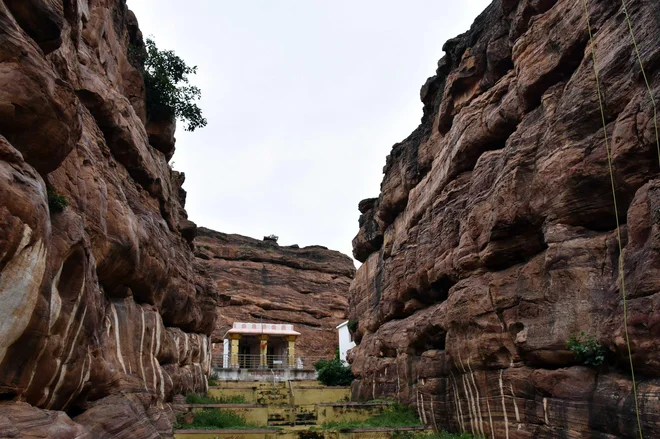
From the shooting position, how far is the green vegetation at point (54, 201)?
746 cm

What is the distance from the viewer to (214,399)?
64.1 ft

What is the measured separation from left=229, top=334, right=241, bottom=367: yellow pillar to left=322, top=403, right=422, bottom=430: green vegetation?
61.3ft

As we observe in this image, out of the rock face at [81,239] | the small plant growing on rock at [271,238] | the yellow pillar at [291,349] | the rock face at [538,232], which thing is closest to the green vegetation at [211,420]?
the rock face at [81,239]

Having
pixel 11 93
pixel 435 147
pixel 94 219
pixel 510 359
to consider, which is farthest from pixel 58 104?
pixel 435 147

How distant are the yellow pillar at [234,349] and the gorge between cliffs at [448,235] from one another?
14910 millimetres

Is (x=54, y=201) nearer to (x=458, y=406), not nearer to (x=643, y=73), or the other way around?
(x=643, y=73)

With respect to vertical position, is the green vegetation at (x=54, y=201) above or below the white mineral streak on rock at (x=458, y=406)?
above

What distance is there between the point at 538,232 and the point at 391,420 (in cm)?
778

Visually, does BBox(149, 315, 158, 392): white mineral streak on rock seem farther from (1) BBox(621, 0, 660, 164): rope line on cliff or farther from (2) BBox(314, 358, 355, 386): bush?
(2) BBox(314, 358, 355, 386): bush

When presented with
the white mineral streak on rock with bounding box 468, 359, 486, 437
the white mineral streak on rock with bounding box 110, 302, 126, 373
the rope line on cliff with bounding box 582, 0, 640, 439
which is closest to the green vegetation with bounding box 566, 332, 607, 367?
the rope line on cliff with bounding box 582, 0, 640, 439

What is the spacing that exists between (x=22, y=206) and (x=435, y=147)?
14067mm

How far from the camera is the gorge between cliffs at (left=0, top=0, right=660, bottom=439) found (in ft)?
Result: 21.9

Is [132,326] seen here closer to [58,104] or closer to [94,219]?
[94,219]

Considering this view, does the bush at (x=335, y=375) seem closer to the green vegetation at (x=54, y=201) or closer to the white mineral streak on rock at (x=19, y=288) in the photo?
the green vegetation at (x=54, y=201)
